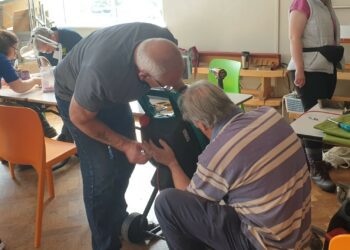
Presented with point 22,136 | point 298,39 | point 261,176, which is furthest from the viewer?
point 298,39

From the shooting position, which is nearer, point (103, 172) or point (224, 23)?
point (103, 172)

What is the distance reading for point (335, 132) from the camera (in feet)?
5.33

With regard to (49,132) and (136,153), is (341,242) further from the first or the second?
(49,132)

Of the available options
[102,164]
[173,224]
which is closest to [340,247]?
[173,224]

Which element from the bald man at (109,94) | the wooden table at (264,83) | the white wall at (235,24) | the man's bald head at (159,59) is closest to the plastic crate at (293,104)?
the wooden table at (264,83)

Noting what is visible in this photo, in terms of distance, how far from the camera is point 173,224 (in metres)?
1.46

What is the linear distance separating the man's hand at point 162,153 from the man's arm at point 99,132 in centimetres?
5

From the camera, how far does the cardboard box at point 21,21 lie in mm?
4195

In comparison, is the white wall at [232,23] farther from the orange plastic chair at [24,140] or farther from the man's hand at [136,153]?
the man's hand at [136,153]

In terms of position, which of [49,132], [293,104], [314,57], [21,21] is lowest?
[49,132]

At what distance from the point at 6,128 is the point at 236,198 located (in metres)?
1.35

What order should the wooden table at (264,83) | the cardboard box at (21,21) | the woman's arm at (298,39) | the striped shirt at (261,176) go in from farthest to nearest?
1. the cardboard box at (21,21)
2. the wooden table at (264,83)
3. the woman's arm at (298,39)
4. the striped shirt at (261,176)

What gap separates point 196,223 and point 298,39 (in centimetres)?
146

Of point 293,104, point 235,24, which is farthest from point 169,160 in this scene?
point 235,24
